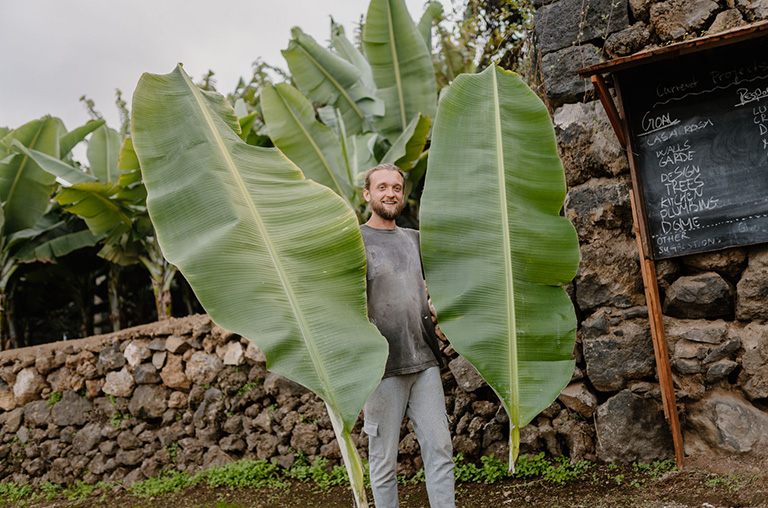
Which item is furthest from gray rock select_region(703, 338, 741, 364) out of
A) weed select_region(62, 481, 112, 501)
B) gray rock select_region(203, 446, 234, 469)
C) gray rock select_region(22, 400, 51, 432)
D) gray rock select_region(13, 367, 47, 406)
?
gray rock select_region(13, 367, 47, 406)

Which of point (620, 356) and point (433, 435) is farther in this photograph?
point (620, 356)

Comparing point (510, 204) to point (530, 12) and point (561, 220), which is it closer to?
point (561, 220)

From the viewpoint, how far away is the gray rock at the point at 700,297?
3350 mm

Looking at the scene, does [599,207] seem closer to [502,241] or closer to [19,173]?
[502,241]

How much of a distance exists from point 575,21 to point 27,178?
18.5 feet

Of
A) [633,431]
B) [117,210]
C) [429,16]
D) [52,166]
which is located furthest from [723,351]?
[52,166]

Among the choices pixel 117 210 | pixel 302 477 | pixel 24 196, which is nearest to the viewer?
pixel 302 477

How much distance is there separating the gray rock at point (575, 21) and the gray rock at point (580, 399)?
7.08 ft

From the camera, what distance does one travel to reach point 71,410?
5500 millimetres

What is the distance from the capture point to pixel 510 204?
229cm

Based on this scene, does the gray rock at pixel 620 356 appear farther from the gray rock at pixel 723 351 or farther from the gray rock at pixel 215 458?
the gray rock at pixel 215 458

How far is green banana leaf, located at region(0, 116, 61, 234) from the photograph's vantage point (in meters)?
6.22

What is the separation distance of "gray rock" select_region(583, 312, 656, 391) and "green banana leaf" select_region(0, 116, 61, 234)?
5778mm

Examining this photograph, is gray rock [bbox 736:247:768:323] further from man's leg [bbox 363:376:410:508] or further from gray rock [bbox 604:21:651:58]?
man's leg [bbox 363:376:410:508]
